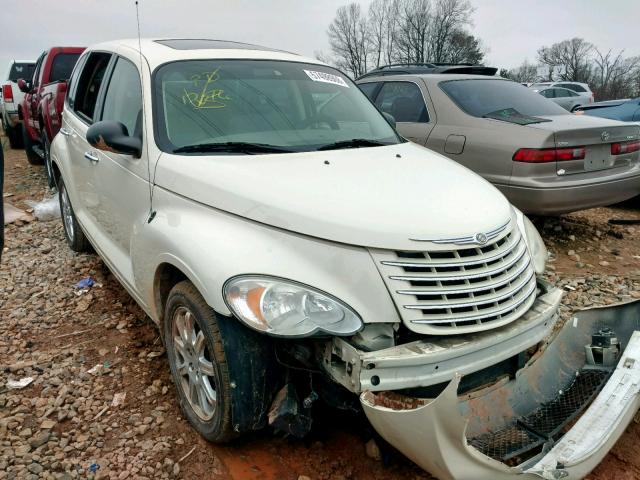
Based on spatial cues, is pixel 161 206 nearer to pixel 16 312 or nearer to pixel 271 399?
pixel 271 399

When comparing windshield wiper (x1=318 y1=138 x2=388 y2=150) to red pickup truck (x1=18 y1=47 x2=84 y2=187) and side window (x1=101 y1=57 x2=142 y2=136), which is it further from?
red pickup truck (x1=18 y1=47 x2=84 y2=187)

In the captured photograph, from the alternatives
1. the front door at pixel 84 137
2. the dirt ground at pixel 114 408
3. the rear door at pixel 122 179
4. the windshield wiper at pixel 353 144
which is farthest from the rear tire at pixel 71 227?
Answer: the windshield wiper at pixel 353 144

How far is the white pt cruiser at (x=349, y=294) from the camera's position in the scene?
2.04 m

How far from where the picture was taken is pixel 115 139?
2893 mm

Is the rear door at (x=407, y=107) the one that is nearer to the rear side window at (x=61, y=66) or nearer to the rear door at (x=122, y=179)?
the rear door at (x=122, y=179)

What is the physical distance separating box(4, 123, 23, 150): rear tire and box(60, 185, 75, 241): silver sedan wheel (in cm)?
959

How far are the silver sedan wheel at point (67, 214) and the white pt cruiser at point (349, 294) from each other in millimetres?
2108

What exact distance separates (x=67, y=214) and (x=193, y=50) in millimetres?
2587

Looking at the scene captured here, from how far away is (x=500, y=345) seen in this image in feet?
7.21

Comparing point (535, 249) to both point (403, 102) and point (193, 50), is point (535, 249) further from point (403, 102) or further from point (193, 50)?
point (403, 102)

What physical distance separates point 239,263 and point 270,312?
244 mm

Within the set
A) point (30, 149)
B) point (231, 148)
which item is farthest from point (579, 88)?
point (231, 148)

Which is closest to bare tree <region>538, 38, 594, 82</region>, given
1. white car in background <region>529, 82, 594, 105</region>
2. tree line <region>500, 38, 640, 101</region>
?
tree line <region>500, 38, 640, 101</region>

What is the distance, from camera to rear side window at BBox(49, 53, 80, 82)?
9.03 m
